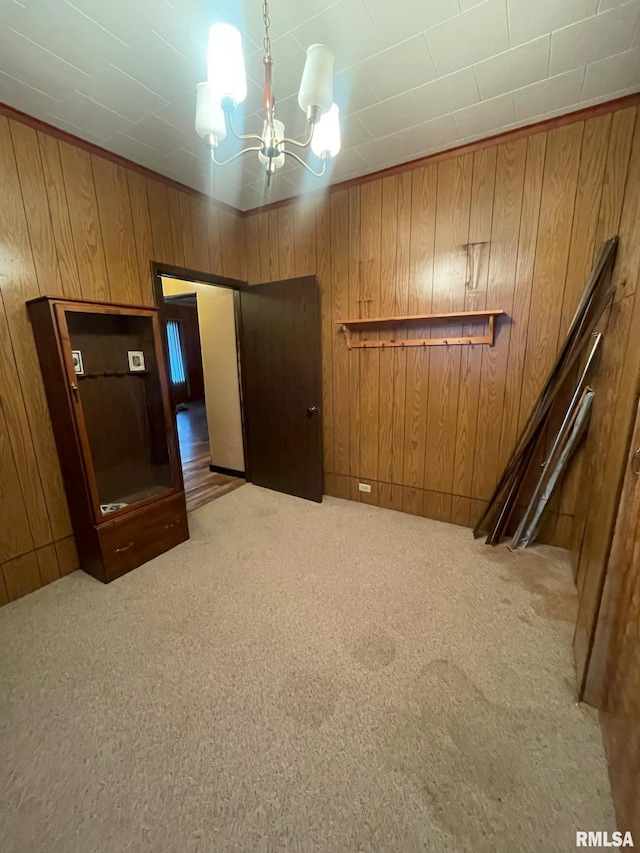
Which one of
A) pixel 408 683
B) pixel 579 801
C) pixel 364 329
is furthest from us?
pixel 364 329

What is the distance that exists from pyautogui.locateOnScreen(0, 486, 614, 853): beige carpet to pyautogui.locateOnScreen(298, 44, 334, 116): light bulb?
225 cm

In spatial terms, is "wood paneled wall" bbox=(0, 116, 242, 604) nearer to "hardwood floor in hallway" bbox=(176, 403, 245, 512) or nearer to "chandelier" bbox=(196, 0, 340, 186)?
"hardwood floor in hallway" bbox=(176, 403, 245, 512)

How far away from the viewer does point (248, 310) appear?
11.4 feet

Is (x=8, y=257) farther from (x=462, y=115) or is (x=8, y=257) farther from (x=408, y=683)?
(x=408, y=683)

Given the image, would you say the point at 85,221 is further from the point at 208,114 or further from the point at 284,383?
the point at 284,383

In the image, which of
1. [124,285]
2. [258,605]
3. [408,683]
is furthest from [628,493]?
[124,285]

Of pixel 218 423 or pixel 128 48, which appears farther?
pixel 218 423

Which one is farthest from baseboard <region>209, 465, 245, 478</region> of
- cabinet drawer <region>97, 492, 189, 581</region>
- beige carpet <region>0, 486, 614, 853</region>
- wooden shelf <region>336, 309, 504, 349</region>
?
wooden shelf <region>336, 309, 504, 349</region>

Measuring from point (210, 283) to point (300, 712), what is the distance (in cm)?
323

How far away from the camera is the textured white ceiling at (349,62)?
144 centimetres

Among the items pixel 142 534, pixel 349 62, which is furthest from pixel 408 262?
pixel 142 534

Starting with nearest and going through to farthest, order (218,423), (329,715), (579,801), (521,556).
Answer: (579,801) → (329,715) → (521,556) → (218,423)

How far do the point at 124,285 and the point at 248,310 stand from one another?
3.95 ft

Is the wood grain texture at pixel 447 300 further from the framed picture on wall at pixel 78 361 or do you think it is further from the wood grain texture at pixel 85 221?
the framed picture on wall at pixel 78 361
